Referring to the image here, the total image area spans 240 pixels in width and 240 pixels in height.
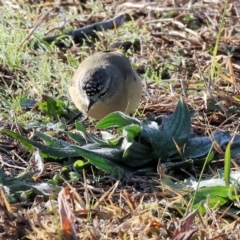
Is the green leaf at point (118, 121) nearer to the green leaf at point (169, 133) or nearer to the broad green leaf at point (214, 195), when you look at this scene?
the green leaf at point (169, 133)

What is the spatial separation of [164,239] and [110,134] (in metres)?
1.77

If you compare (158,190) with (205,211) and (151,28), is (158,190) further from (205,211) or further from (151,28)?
(151,28)

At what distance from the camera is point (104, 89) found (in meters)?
5.81

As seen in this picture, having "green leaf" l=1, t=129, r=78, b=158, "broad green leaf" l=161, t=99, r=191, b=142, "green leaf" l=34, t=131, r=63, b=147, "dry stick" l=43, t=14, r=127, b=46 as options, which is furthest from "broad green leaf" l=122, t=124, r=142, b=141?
"dry stick" l=43, t=14, r=127, b=46

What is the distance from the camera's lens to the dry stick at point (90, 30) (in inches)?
291

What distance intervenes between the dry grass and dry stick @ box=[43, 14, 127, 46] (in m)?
0.10

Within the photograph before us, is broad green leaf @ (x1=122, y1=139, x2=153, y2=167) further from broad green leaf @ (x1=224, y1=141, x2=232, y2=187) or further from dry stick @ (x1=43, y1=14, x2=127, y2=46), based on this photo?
dry stick @ (x1=43, y1=14, x2=127, y2=46)

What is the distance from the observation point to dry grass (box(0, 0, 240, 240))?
3455mm

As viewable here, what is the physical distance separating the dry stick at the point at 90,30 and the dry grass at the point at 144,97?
10 centimetres

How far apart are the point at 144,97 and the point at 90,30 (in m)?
1.71

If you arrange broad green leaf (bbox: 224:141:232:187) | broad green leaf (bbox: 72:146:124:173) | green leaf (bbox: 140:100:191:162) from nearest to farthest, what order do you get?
broad green leaf (bbox: 224:141:232:187) < broad green leaf (bbox: 72:146:124:173) < green leaf (bbox: 140:100:191:162)

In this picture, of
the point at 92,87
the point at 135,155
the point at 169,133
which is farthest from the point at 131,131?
the point at 92,87

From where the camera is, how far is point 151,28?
7.58 m

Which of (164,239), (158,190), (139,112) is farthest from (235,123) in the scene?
(164,239)
